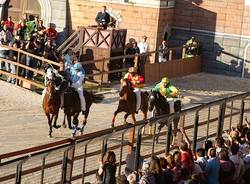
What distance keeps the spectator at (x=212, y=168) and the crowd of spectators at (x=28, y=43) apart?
49.6 feet

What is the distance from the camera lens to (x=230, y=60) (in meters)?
→ 34.1

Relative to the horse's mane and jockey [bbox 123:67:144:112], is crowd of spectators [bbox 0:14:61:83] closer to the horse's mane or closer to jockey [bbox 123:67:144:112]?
jockey [bbox 123:67:144:112]

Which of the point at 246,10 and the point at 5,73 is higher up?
the point at 246,10

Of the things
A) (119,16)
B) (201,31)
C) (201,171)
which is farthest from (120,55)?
(201,171)

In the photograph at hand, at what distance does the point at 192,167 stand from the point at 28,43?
1660 centimetres

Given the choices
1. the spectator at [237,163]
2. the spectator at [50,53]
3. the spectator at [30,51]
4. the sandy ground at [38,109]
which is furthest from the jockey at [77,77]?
the spectator at [237,163]

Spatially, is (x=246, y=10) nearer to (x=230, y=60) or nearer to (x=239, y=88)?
(x=230, y=60)

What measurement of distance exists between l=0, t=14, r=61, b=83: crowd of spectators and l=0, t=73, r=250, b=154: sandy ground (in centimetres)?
151

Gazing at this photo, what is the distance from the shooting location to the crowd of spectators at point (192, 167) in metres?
10.8

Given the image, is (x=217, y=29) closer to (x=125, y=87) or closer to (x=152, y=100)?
(x=125, y=87)

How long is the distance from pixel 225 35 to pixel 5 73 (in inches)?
485

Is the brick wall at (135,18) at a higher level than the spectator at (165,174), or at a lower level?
higher

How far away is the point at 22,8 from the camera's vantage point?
34938 millimetres

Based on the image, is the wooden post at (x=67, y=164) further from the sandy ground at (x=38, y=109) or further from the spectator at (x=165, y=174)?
the sandy ground at (x=38, y=109)
